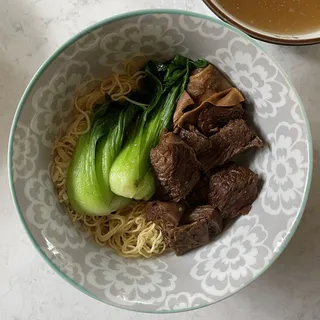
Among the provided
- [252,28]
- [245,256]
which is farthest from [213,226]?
[252,28]

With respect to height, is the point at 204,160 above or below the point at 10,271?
above

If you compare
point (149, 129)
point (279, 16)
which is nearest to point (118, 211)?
point (149, 129)

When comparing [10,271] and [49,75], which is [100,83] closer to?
[49,75]

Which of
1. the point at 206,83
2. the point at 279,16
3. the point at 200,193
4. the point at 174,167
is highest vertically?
the point at 279,16

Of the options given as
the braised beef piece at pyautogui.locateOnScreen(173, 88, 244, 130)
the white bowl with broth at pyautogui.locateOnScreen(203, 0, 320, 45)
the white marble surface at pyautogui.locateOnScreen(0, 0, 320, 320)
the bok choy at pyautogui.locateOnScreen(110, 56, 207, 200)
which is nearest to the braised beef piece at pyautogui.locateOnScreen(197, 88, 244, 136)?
the braised beef piece at pyautogui.locateOnScreen(173, 88, 244, 130)

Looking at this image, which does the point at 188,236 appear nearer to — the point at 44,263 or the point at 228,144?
the point at 228,144

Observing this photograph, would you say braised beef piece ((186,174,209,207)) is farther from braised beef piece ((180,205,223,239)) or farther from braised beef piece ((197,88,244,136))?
braised beef piece ((197,88,244,136))
